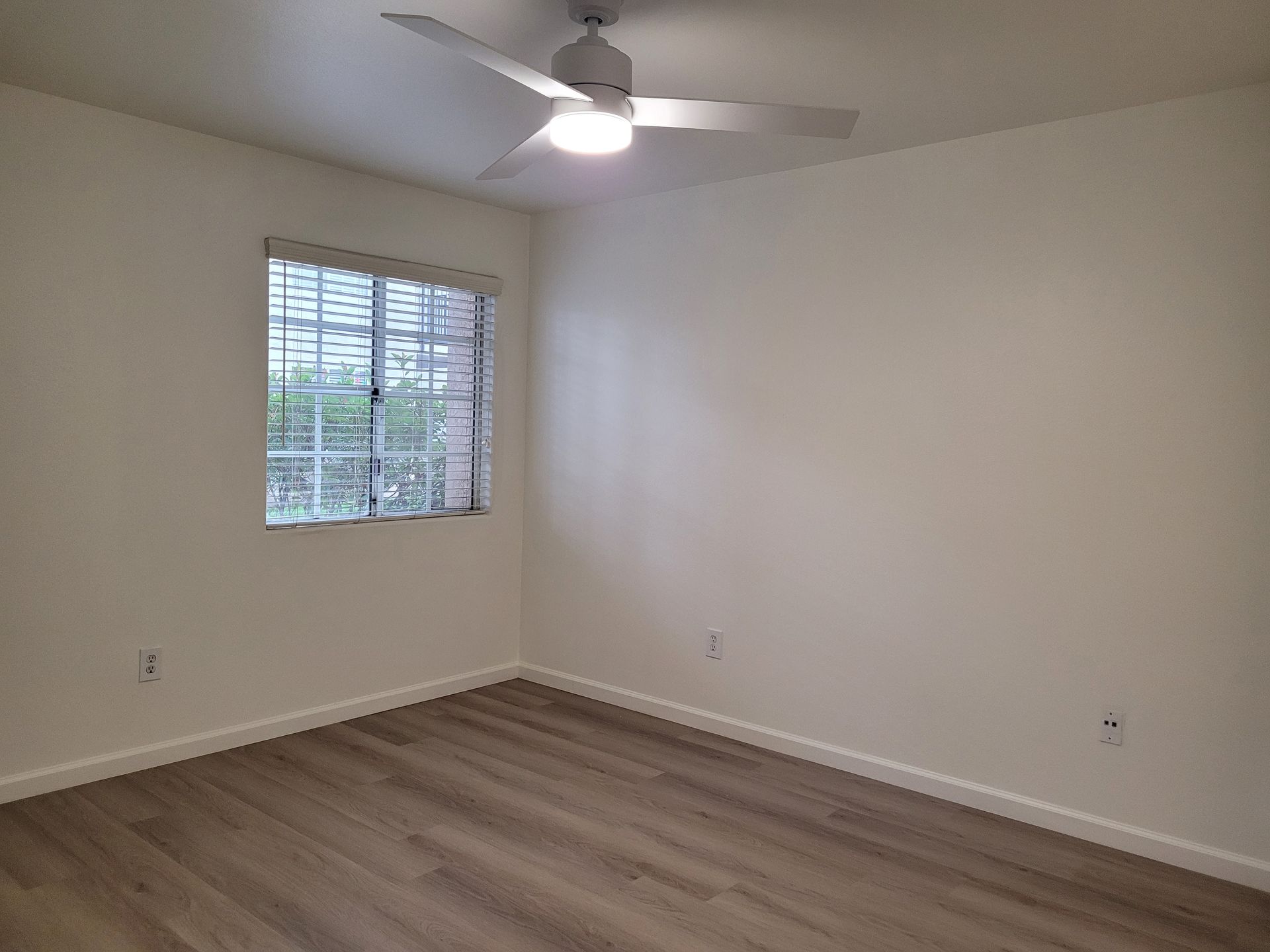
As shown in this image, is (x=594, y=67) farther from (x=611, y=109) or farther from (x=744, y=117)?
(x=744, y=117)

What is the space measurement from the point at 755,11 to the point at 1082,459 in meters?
1.76

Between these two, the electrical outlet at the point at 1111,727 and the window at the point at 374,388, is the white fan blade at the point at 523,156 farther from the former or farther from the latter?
the electrical outlet at the point at 1111,727

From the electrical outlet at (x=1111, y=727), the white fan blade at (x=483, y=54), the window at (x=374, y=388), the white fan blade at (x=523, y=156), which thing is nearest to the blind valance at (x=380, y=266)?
the window at (x=374, y=388)

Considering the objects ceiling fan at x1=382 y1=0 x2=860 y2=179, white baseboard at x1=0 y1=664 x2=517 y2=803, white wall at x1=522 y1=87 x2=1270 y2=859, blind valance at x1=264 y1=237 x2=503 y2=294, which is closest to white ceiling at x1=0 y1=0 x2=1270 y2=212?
ceiling fan at x1=382 y1=0 x2=860 y2=179

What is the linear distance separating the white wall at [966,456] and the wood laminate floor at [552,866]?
37 cm

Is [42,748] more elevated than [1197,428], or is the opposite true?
[1197,428]

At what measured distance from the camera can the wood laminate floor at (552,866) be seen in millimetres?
2301

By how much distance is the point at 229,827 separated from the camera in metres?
2.82

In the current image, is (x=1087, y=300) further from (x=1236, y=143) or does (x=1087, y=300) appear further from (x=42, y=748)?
(x=42, y=748)

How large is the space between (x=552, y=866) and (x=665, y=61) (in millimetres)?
2357

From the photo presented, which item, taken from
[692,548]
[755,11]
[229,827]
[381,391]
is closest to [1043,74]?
[755,11]

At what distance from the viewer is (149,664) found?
3299 millimetres

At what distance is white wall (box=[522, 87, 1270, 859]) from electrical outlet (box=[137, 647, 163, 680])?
1.87 meters

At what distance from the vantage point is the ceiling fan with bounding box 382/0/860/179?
2.08m
